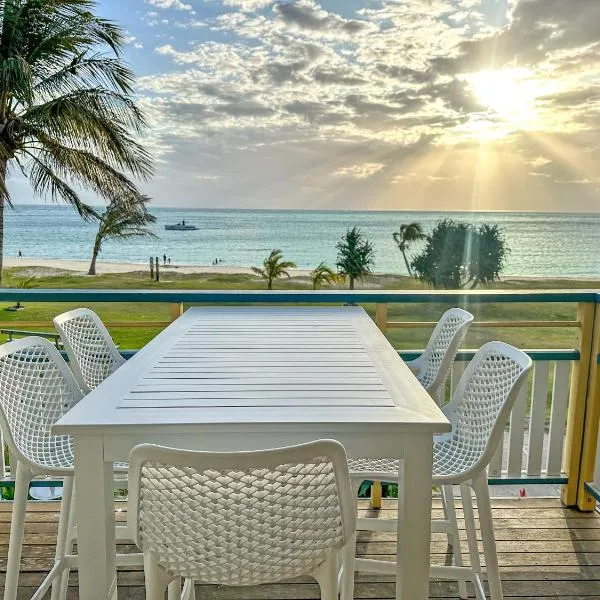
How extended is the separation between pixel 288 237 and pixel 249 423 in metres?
32.2

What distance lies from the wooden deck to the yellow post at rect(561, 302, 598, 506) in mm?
147

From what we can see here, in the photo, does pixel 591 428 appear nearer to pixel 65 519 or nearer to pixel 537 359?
pixel 537 359

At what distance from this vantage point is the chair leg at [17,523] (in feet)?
5.72

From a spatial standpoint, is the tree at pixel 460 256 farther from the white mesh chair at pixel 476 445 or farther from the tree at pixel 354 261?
the white mesh chair at pixel 476 445

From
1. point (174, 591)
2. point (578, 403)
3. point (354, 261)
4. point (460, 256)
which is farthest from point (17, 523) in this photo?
point (460, 256)

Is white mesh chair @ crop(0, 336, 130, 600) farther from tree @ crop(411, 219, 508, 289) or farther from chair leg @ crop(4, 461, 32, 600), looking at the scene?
tree @ crop(411, 219, 508, 289)

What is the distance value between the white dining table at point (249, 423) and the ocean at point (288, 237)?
26172mm

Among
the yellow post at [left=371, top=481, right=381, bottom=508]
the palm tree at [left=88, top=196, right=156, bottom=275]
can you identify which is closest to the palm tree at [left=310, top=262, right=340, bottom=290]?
the palm tree at [left=88, top=196, right=156, bottom=275]

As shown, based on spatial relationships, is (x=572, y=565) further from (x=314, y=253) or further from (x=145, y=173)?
(x=314, y=253)

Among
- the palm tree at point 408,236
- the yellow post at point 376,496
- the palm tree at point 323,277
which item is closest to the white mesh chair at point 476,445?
the yellow post at point 376,496

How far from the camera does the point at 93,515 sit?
1317 millimetres

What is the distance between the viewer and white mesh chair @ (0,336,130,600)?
1709mm

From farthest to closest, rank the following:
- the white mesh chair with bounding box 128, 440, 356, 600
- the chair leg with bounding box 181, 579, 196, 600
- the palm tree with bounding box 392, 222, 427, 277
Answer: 1. the palm tree with bounding box 392, 222, 427, 277
2. the chair leg with bounding box 181, 579, 196, 600
3. the white mesh chair with bounding box 128, 440, 356, 600

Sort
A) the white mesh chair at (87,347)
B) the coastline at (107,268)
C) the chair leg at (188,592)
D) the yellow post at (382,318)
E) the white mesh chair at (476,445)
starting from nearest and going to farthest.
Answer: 1. the white mesh chair at (476,445)
2. the chair leg at (188,592)
3. the white mesh chair at (87,347)
4. the yellow post at (382,318)
5. the coastline at (107,268)
